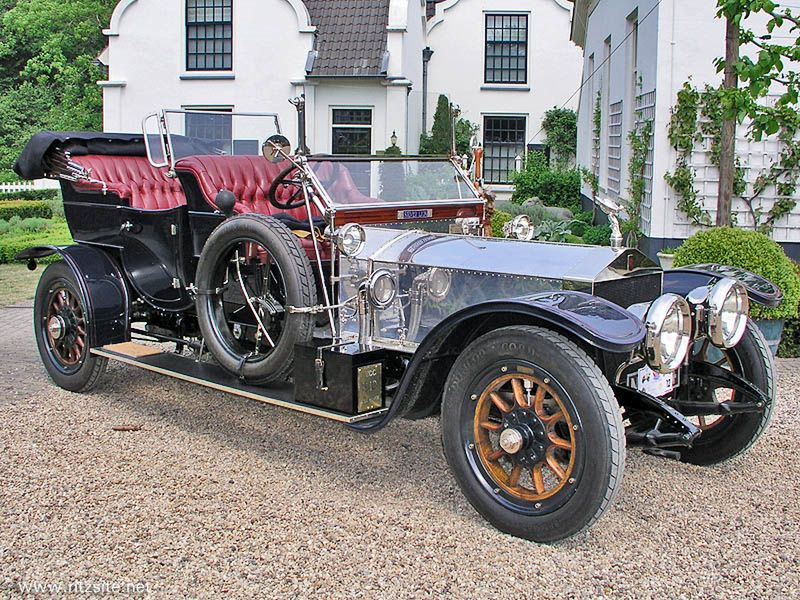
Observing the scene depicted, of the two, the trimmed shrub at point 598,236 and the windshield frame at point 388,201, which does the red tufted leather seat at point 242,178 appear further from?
the trimmed shrub at point 598,236

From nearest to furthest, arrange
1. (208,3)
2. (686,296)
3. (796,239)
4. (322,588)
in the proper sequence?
(322,588), (686,296), (796,239), (208,3)

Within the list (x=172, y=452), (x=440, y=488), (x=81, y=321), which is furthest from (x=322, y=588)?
(x=81, y=321)

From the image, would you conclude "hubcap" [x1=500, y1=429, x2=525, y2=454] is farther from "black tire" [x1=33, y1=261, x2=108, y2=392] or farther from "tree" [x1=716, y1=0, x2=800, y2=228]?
"tree" [x1=716, y1=0, x2=800, y2=228]

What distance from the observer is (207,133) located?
21.7 ft

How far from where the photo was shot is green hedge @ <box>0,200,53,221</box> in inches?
695

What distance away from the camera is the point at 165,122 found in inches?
238

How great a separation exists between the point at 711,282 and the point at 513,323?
1217mm

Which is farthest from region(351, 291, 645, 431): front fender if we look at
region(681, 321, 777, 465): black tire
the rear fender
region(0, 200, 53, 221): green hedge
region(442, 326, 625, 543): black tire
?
region(0, 200, 53, 221): green hedge

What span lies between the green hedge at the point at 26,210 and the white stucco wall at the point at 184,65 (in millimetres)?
2462

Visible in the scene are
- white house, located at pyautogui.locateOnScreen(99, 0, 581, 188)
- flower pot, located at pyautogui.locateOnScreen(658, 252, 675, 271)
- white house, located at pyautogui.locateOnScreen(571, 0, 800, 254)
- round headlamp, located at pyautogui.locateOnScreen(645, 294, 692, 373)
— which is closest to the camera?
round headlamp, located at pyautogui.locateOnScreen(645, 294, 692, 373)

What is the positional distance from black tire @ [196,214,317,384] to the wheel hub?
129 centimetres

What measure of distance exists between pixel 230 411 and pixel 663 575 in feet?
10.1

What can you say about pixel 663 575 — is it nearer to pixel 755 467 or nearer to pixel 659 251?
pixel 755 467

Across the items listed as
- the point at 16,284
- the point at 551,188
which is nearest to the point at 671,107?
the point at 16,284
